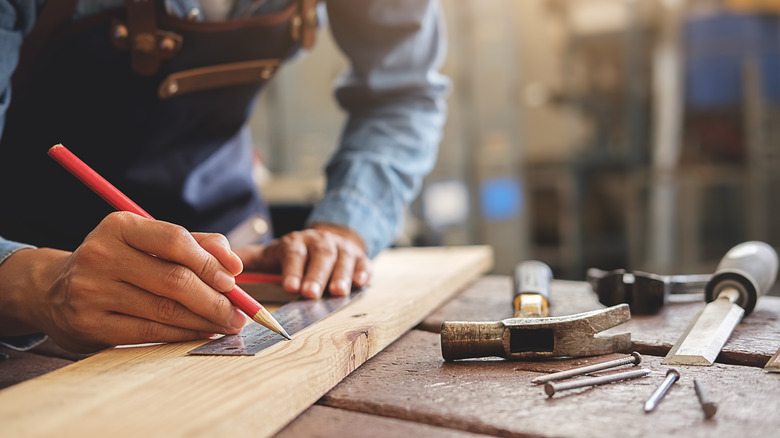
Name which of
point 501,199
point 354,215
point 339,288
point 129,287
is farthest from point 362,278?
point 501,199

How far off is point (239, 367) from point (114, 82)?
749 millimetres

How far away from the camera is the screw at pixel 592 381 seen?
0.69 metres

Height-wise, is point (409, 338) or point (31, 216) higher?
point (31, 216)

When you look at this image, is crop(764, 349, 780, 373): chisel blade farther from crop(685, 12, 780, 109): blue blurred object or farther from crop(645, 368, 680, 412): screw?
crop(685, 12, 780, 109): blue blurred object

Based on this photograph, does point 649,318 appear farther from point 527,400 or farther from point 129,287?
point 129,287

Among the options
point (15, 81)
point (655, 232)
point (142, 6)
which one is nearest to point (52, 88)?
point (15, 81)

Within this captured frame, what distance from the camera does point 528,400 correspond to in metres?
0.69

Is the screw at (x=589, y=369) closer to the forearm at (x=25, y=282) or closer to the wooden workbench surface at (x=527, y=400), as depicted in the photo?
the wooden workbench surface at (x=527, y=400)

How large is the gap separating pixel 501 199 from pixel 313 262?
457cm

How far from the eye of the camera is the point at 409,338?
1.01 m

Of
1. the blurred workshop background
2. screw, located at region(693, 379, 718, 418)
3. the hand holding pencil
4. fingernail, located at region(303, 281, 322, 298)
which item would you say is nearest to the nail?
fingernail, located at region(303, 281, 322, 298)

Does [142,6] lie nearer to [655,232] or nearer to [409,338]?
[409,338]

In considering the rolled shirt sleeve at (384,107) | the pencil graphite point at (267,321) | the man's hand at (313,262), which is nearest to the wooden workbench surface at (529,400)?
the pencil graphite point at (267,321)

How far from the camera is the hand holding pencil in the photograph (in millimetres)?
797
